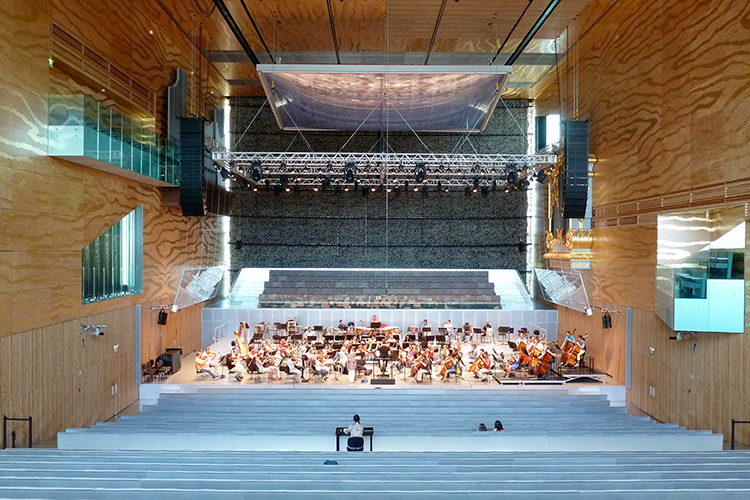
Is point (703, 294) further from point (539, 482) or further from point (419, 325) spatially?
point (419, 325)

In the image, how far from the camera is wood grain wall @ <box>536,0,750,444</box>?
8992 mm

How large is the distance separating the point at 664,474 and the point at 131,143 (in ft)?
38.5

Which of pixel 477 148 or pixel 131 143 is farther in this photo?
pixel 477 148

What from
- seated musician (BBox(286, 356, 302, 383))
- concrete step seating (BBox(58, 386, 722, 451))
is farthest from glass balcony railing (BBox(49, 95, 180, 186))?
seated musician (BBox(286, 356, 302, 383))

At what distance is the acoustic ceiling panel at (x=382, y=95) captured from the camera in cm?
1027

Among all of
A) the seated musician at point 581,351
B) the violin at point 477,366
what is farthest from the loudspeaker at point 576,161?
the violin at point 477,366

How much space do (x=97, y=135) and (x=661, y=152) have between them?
12661 millimetres

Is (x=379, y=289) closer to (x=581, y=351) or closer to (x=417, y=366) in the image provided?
(x=417, y=366)

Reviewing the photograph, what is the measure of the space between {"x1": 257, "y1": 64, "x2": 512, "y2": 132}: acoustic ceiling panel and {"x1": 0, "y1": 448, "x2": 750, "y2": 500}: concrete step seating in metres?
7.88

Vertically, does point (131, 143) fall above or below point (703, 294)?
above

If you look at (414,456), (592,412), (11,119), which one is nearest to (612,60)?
(592,412)

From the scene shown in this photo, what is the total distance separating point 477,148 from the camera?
21703 mm

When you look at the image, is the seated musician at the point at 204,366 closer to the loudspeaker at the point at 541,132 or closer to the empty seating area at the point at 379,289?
the empty seating area at the point at 379,289

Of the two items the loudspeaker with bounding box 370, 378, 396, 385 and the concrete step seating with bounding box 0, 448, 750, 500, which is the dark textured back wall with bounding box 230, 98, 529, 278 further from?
the concrete step seating with bounding box 0, 448, 750, 500
